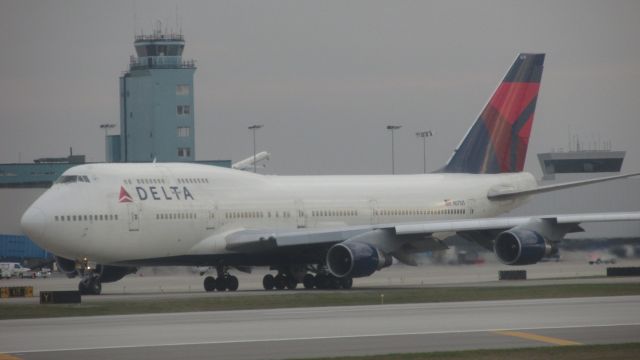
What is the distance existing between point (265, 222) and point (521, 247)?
12386mm

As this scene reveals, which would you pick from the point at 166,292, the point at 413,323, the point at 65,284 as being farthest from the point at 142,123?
the point at 413,323

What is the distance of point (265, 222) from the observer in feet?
208

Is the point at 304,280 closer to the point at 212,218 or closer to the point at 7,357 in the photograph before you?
the point at 212,218

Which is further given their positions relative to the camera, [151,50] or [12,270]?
[151,50]

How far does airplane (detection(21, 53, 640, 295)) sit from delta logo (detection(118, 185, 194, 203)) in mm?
51

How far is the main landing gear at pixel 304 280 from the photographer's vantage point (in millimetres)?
62188

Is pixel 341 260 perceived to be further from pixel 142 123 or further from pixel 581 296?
pixel 142 123

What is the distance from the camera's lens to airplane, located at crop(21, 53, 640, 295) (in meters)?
57.8

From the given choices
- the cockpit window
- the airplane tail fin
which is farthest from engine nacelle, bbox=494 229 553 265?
the cockpit window

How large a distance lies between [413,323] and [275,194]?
82.8 ft

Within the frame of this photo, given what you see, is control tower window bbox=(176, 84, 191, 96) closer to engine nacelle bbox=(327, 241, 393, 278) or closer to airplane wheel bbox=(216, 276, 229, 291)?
airplane wheel bbox=(216, 276, 229, 291)

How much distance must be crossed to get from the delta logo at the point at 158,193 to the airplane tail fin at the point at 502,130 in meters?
16.9

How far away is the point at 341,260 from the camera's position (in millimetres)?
59719

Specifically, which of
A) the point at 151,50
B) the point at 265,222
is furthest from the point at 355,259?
the point at 151,50
